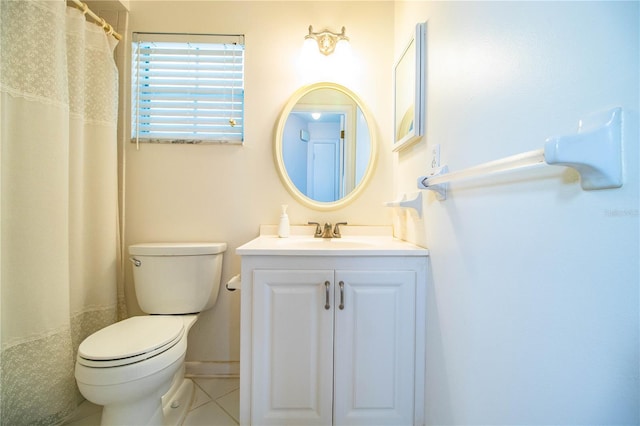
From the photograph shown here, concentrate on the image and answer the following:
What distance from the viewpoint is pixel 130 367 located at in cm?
Result: 93

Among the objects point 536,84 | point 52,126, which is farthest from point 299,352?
point 52,126

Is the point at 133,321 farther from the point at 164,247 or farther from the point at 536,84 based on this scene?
the point at 536,84

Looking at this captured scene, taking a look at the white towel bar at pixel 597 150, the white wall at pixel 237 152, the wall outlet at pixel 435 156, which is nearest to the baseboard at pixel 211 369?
the white wall at pixel 237 152

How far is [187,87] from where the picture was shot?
1573 millimetres

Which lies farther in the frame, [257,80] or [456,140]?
[257,80]

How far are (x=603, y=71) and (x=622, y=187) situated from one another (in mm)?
200

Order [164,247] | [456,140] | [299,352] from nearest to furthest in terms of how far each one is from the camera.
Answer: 1. [456,140]
2. [299,352]
3. [164,247]

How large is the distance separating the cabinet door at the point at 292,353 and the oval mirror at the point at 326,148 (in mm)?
663

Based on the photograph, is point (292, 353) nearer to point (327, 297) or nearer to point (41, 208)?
point (327, 297)

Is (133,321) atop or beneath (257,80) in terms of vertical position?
beneath

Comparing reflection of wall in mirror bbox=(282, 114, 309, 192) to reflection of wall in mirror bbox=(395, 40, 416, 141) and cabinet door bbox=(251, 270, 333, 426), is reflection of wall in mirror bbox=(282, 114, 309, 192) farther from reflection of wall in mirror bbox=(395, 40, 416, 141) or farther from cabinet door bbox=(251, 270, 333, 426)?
cabinet door bbox=(251, 270, 333, 426)

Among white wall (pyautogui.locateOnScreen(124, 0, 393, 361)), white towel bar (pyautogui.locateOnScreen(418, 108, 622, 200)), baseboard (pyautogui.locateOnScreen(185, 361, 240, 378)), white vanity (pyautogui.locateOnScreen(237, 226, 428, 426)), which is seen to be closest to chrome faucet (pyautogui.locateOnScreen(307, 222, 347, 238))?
white wall (pyautogui.locateOnScreen(124, 0, 393, 361))

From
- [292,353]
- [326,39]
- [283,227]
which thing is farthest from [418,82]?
[292,353]

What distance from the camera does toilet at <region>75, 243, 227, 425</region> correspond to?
919 mm
